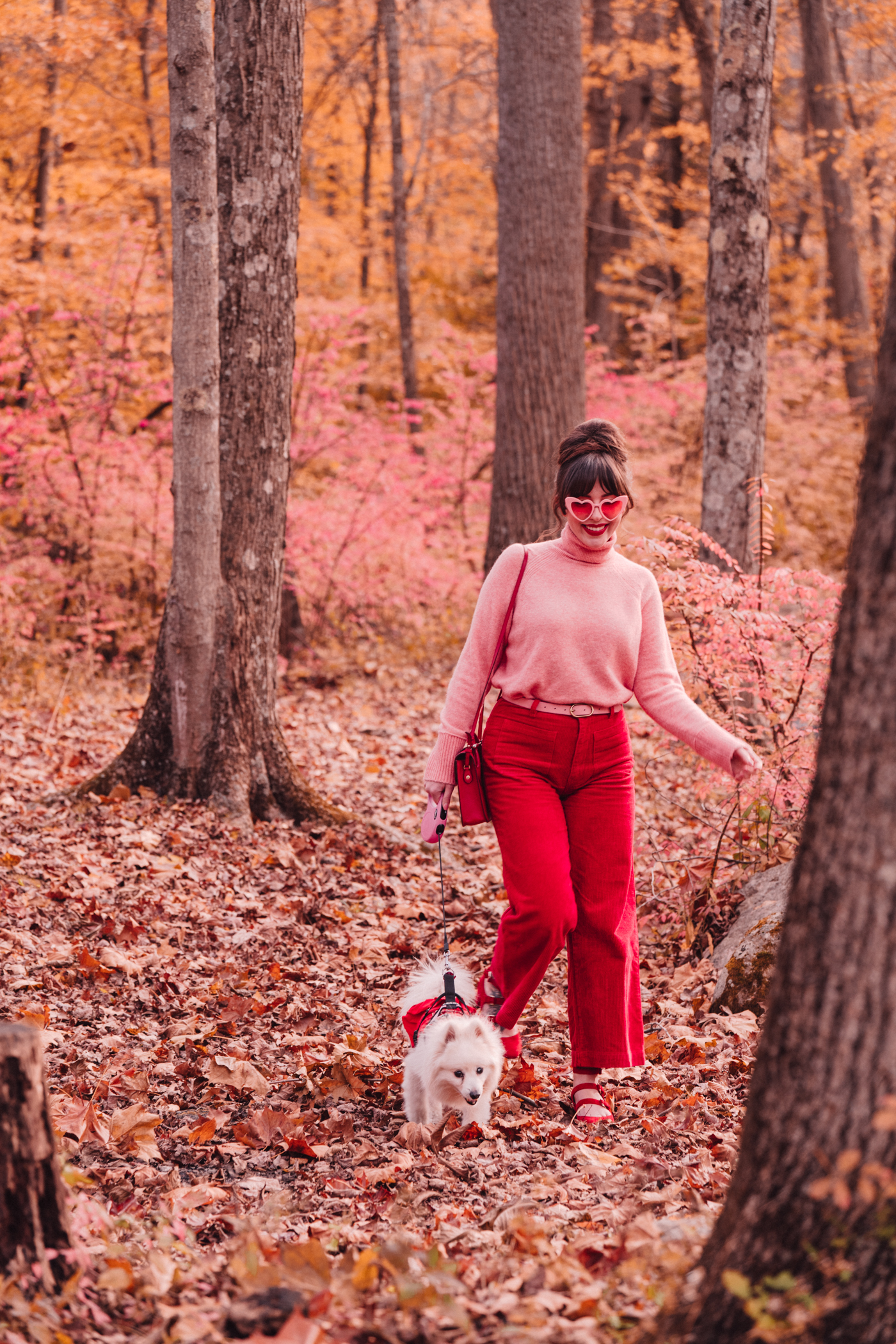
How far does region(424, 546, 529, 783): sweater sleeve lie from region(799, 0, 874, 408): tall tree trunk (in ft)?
42.0

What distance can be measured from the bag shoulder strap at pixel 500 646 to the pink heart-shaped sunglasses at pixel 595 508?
0.66 ft

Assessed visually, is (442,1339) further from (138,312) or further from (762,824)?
(138,312)

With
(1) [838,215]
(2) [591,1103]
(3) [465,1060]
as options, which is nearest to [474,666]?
(3) [465,1060]

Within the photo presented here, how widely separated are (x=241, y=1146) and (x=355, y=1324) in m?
1.38

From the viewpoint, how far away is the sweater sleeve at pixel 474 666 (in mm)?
3484

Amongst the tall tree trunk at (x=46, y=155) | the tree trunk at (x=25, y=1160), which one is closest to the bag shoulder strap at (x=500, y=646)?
Result: the tree trunk at (x=25, y=1160)

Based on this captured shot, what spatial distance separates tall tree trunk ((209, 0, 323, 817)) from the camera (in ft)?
19.1

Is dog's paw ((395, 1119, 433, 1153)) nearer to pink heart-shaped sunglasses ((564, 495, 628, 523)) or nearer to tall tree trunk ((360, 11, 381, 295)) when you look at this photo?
pink heart-shaped sunglasses ((564, 495, 628, 523))

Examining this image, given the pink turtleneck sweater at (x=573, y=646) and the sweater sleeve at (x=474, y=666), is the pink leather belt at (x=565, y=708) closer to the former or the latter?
the pink turtleneck sweater at (x=573, y=646)

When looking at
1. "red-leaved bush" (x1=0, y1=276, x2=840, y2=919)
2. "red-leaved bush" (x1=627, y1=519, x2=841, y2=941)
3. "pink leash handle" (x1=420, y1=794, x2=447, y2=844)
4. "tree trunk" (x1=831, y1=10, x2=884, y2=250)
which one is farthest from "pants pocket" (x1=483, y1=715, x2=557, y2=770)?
"tree trunk" (x1=831, y1=10, x2=884, y2=250)

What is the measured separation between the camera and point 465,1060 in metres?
3.28

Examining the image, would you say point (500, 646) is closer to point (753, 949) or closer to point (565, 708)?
point (565, 708)

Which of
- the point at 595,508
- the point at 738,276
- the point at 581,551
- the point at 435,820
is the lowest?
the point at 435,820

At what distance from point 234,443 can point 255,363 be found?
459mm
